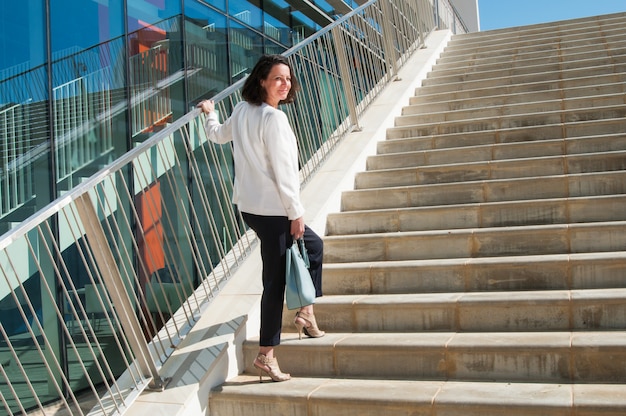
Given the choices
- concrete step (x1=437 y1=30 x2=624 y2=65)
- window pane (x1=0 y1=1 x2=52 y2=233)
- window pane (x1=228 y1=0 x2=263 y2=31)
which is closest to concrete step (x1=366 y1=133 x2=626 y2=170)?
window pane (x1=0 y1=1 x2=52 y2=233)

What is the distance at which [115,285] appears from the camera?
3.30m

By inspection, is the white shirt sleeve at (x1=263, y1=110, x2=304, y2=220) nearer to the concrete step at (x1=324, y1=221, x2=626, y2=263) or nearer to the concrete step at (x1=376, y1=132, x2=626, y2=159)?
the concrete step at (x1=324, y1=221, x2=626, y2=263)

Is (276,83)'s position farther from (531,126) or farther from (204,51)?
(204,51)

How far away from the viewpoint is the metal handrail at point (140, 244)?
10.8ft

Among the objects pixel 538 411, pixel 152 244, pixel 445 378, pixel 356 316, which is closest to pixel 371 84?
pixel 152 244

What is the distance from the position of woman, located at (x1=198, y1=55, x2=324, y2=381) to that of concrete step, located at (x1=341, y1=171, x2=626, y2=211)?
6.69 ft

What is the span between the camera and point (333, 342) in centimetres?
371

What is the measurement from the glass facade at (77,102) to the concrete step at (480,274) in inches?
61.1

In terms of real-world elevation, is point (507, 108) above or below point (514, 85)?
below

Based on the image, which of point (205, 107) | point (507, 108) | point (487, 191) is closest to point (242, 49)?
point (507, 108)

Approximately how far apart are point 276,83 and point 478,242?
6.02 feet

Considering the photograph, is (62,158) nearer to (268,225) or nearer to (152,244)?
(152,244)

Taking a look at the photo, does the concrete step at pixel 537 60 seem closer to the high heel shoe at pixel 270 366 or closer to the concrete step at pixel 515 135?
the concrete step at pixel 515 135

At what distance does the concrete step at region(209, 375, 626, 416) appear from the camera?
2902 millimetres
